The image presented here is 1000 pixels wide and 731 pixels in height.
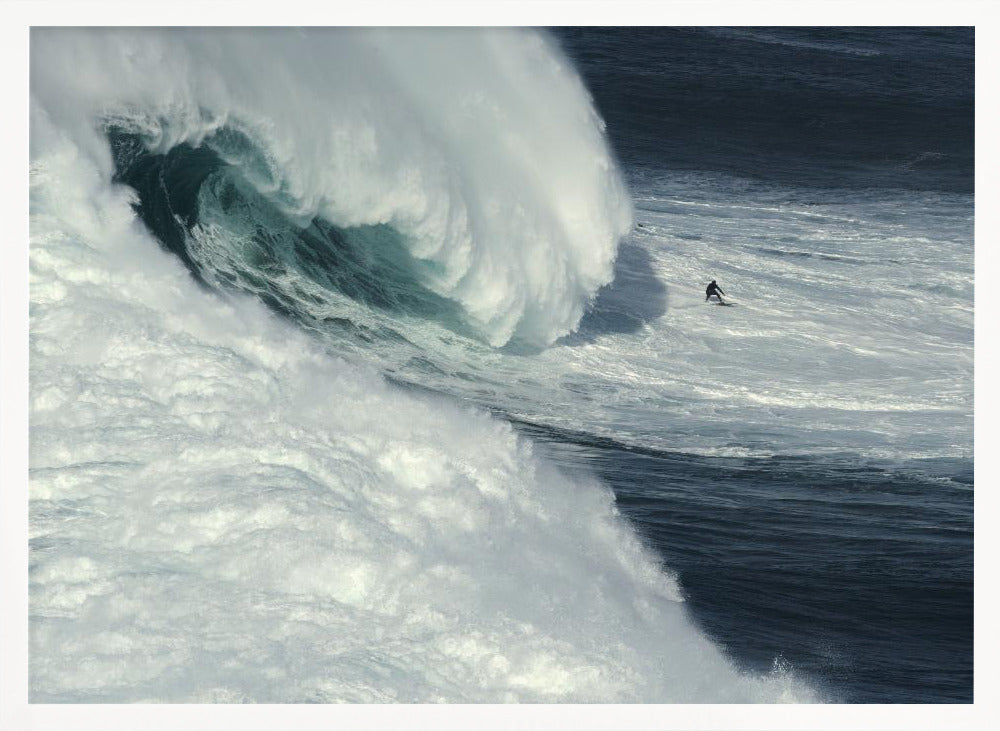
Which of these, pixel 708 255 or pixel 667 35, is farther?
pixel 667 35

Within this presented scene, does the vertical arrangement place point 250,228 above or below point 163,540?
above

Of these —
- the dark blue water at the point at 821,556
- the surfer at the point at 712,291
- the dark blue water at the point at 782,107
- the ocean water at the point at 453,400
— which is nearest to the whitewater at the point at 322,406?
the ocean water at the point at 453,400

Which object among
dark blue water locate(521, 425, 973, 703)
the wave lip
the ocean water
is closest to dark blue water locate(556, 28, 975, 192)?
the ocean water

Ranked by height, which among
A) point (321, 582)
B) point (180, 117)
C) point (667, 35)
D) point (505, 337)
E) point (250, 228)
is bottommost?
point (321, 582)
